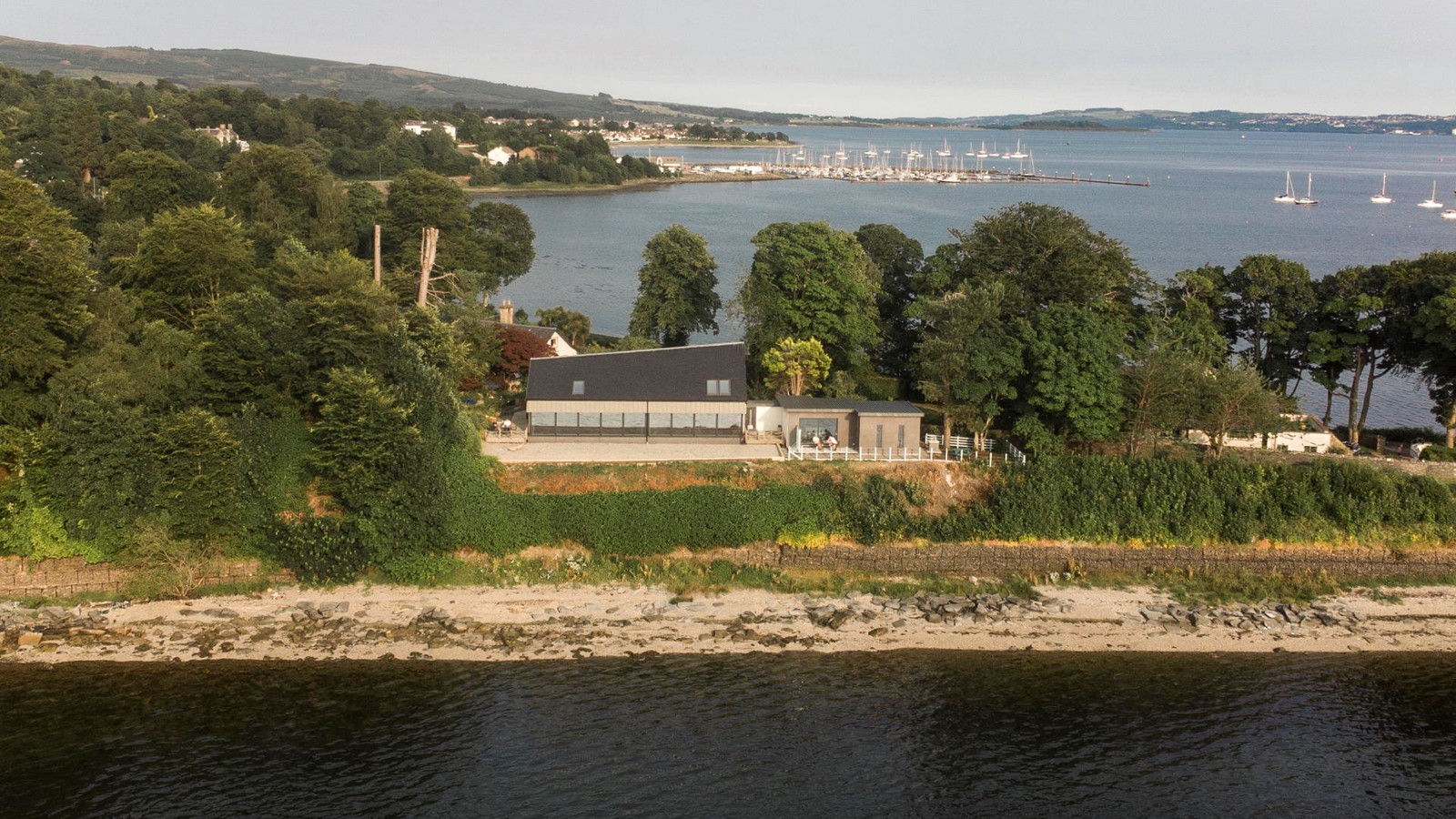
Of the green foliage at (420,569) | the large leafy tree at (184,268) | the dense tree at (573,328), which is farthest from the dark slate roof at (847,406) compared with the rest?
the large leafy tree at (184,268)

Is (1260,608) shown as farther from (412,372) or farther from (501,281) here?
(501,281)

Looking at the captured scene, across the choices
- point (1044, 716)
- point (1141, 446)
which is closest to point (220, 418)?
point (1044, 716)

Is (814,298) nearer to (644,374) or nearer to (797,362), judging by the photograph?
(797,362)

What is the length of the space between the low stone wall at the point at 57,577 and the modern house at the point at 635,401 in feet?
33.7

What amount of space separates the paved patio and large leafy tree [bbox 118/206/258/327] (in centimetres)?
1354

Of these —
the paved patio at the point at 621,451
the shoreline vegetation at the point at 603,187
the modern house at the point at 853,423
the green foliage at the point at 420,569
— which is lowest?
the green foliage at the point at 420,569

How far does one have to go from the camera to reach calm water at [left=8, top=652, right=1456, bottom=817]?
1955cm

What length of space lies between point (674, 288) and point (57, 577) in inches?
973

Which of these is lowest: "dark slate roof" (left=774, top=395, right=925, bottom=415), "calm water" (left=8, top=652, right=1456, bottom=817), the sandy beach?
"calm water" (left=8, top=652, right=1456, bottom=817)

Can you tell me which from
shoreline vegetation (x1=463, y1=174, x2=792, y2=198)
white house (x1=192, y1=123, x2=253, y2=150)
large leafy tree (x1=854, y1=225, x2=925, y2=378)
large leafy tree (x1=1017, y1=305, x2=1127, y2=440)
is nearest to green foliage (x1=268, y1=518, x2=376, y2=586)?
large leafy tree (x1=1017, y1=305, x2=1127, y2=440)

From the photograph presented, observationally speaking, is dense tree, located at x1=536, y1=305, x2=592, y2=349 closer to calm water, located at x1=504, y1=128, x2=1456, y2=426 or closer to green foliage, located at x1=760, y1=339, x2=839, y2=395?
Result: green foliage, located at x1=760, y1=339, x2=839, y2=395

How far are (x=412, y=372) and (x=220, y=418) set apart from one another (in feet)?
16.4

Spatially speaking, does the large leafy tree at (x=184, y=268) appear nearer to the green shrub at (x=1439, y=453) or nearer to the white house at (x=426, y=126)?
the green shrub at (x=1439, y=453)

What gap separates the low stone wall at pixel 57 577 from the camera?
2642cm
